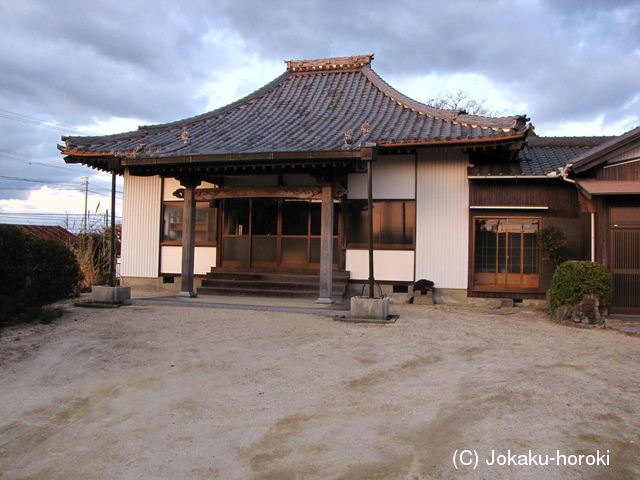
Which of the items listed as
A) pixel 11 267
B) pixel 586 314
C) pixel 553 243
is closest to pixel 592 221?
pixel 553 243

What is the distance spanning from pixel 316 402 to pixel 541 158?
30.1 feet

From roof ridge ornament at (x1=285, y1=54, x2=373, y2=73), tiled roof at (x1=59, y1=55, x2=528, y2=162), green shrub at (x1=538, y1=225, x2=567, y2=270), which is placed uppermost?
roof ridge ornament at (x1=285, y1=54, x2=373, y2=73)

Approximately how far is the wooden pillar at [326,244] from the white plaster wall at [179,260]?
391 centimetres

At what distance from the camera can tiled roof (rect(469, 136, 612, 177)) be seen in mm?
10312

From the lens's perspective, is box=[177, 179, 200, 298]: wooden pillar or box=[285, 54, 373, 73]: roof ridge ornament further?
box=[285, 54, 373, 73]: roof ridge ornament

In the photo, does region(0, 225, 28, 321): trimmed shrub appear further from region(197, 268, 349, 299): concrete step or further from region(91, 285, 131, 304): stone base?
region(197, 268, 349, 299): concrete step

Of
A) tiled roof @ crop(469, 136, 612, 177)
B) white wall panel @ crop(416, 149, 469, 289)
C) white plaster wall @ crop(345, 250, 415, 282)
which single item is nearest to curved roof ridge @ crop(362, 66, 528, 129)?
white wall panel @ crop(416, 149, 469, 289)

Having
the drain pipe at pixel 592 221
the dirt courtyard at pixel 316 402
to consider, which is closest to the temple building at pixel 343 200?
the drain pipe at pixel 592 221

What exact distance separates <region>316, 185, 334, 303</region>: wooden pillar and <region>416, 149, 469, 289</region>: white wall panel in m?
2.40

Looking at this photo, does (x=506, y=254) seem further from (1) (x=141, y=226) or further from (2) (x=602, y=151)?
(1) (x=141, y=226)

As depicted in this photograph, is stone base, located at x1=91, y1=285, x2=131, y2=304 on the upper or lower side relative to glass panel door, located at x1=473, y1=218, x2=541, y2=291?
lower

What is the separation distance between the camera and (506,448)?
11.3 feet

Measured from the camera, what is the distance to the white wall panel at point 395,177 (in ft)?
35.9

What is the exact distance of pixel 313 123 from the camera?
39.3 ft
